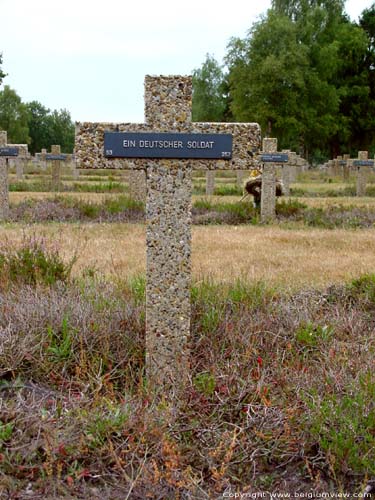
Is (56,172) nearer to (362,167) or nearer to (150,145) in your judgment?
(362,167)

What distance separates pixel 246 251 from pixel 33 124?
9454 centimetres

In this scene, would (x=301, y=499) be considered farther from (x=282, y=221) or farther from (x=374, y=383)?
(x=282, y=221)

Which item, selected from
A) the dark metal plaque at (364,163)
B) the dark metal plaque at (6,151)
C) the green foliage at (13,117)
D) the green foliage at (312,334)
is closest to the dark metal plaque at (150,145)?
the green foliage at (312,334)

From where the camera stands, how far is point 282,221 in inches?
551

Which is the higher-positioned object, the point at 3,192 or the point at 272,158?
the point at 272,158

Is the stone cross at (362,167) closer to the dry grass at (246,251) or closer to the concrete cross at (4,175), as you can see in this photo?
the dry grass at (246,251)

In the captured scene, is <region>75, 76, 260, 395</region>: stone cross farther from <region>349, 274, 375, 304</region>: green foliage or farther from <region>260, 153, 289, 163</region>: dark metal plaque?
<region>260, 153, 289, 163</region>: dark metal plaque

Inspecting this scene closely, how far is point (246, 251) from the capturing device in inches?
384

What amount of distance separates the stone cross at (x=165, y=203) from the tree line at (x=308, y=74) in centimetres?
3907

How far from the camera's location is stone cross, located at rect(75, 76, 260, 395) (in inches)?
166

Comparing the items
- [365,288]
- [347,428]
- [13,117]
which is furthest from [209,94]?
[347,428]

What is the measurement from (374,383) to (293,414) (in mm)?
484

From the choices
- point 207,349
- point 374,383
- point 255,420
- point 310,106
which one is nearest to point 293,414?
point 255,420

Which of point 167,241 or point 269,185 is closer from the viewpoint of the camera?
point 167,241
